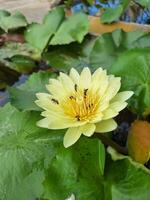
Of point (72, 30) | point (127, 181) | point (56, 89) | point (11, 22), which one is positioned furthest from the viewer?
point (11, 22)

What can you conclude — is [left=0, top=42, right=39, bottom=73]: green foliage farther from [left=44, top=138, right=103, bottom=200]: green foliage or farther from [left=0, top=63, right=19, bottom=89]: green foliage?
[left=44, top=138, right=103, bottom=200]: green foliage

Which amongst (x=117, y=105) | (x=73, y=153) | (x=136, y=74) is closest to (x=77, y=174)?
(x=73, y=153)

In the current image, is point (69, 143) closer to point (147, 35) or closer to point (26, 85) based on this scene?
point (26, 85)

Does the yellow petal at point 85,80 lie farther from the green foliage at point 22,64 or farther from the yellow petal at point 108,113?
the green foliage at point 22,64

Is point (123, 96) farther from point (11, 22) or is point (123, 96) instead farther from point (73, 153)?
point (11, 22)

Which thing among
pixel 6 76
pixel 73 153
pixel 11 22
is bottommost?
pixel 6 76

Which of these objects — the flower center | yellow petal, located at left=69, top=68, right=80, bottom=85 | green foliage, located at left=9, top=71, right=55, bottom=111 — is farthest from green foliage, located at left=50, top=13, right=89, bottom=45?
the flower center

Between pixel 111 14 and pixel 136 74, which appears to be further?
pixel 111 14
